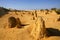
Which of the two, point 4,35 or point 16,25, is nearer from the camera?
point 4,35

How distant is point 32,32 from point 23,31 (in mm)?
1325

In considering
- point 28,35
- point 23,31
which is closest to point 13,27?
point 23,31

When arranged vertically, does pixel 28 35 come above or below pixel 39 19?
below

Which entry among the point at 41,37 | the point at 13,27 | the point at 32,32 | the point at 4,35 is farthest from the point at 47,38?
the point at 13,27

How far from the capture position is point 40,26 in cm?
1454

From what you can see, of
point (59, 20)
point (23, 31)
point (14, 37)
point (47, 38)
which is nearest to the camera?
point (47, 38)

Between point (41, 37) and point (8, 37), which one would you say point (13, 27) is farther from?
point (41, 37)

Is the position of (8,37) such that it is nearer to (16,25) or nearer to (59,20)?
(16,25)

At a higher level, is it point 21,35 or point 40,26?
point 40,26

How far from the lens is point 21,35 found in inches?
611

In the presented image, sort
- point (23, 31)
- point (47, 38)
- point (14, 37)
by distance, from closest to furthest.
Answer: point (47, 38)
point (14, 37)
point (23, 31)

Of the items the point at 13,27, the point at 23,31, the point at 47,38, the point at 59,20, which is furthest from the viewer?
the point at 59,20

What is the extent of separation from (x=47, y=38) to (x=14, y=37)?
316 centimetres

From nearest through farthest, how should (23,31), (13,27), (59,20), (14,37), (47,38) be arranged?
(47,38) < (14,37) < (23,31) < (13,27) < (59,20)
